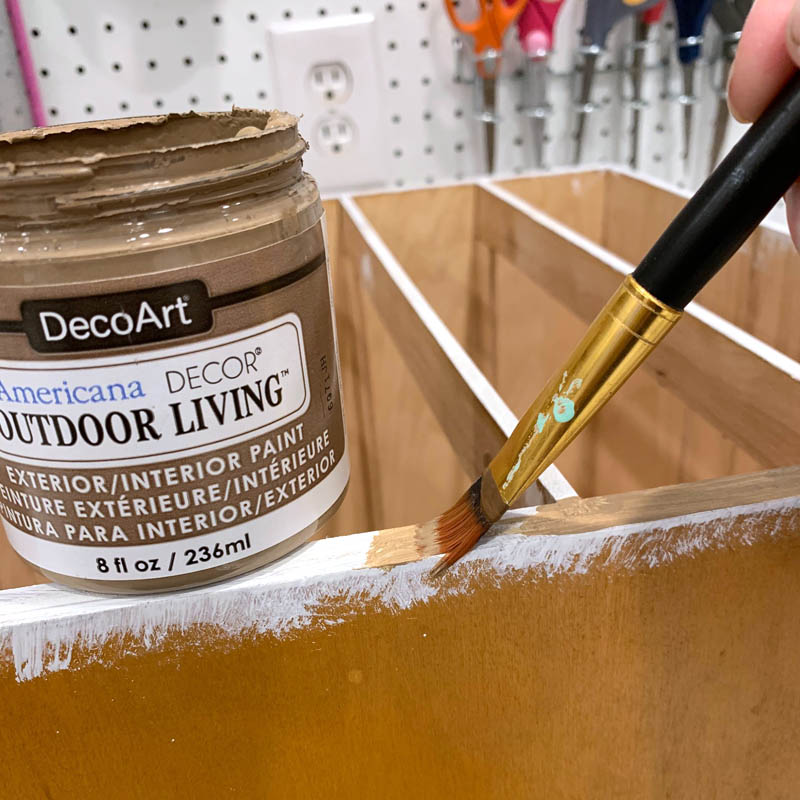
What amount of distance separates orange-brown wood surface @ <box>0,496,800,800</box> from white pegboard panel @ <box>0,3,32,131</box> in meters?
0.73

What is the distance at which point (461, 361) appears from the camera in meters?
0.50

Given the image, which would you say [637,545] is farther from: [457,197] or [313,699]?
[457,197]

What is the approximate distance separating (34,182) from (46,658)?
21cm

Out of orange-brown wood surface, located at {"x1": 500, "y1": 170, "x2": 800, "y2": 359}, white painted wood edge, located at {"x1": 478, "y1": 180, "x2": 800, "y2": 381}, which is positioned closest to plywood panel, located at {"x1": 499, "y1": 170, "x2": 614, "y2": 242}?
orange-brown wood surface, located at {"x1": 500, "y1": 170, "x2": 800, "y2": 359}

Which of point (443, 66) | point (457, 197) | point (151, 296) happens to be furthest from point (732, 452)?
point (151, 296)

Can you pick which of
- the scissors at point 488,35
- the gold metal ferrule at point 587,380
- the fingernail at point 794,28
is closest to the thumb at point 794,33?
the fingernail at point 794,28

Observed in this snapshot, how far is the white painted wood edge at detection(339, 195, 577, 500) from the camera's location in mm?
385

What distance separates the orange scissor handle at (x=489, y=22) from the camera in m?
0.81

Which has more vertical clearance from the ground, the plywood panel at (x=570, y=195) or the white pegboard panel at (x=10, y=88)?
the white pegboard panel at (x=10, y=88)

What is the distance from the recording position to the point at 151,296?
265 millimetres

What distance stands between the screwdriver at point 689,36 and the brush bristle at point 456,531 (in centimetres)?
75

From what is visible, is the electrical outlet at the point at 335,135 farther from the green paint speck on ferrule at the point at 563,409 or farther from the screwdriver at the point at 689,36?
the green paint speck on ferrule at the point at 563,409

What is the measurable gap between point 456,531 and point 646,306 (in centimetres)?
14

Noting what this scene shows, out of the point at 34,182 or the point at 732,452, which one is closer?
the point at 34,182
